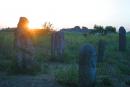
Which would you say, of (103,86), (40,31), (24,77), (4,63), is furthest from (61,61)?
(40,31)

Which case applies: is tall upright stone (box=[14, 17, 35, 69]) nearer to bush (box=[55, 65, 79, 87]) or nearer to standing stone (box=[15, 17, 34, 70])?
standing stone (box=[15, 17, 34, 70])

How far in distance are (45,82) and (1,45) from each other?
11686 millimetres

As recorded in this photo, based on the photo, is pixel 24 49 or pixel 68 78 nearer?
pixel 68 78

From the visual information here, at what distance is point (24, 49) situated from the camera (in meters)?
19.6

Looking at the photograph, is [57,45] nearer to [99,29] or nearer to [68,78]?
[68,78]

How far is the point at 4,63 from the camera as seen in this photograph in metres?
21.2

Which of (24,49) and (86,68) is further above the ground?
(24,49)

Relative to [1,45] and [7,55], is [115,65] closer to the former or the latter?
[7,55]

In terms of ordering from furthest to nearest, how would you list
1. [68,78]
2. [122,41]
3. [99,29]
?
[99,29]
[122,41]
[68,78]

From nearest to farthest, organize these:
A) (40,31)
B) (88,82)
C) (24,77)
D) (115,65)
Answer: (88,82), (24,77), (115,65), (40,31)

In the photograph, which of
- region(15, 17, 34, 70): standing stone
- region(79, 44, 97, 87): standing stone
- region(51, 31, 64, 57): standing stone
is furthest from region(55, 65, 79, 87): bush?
region(51, 31, 64, 57): standing stone

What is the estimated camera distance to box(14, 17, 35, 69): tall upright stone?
19317 millimetres

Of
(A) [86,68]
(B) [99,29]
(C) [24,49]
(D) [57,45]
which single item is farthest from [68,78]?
(B) [99,29]

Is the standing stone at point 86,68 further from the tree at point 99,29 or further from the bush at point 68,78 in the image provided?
the tree at point 99,29
